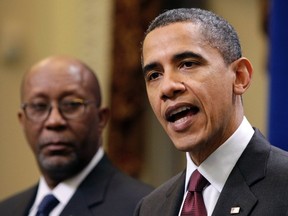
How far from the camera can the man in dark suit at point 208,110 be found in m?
2.65

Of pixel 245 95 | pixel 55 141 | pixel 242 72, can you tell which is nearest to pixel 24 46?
pixel 245 95

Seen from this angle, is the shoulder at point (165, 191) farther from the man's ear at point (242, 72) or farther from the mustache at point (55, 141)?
the mustache at point (55, 141)

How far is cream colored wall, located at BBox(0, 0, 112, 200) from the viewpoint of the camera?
6582mm

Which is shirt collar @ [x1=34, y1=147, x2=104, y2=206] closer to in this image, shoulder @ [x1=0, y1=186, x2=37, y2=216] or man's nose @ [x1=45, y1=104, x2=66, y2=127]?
shoulder @ [x1=0, y1=186, x2=37, y2=216]

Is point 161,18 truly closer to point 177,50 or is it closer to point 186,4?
point 177,50

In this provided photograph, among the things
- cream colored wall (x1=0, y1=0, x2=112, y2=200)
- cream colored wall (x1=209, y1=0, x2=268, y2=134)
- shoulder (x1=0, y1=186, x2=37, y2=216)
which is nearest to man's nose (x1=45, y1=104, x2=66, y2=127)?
shoulder (x1=0, y1=186, x2=37, y2=216)

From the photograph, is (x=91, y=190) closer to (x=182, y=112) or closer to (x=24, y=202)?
(x=24, y=202)

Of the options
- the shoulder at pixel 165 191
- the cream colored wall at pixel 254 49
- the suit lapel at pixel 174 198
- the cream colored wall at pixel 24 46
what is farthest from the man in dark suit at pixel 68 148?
the cream colored wall at pixel 24 46

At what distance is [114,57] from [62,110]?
8.18 feet

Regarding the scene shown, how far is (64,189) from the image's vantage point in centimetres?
375

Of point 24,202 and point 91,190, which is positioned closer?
point 91,190

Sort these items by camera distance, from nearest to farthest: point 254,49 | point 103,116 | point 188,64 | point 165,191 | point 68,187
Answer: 1. point 188,64
2. point 165,191
3. point 68,187
4. point 103,116
5. point 254,49

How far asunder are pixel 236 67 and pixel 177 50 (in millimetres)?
210

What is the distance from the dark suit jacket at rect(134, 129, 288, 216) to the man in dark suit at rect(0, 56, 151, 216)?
88 cm
